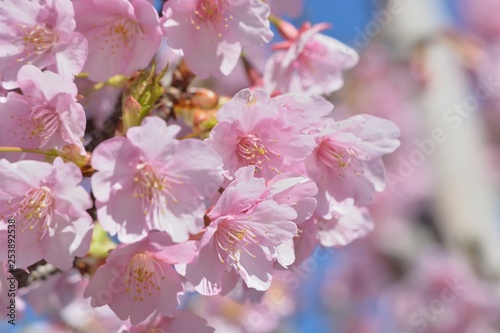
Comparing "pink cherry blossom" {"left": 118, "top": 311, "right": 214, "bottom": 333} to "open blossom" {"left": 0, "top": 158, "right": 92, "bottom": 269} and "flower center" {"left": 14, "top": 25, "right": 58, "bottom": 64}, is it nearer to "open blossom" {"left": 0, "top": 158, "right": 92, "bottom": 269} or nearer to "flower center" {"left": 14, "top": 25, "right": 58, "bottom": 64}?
"open blossom" {"left": 0, "top": 158, "right": 92, "bottom": 269}

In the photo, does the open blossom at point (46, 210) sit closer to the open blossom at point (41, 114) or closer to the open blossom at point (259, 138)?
the open blossom at point (41, 114)

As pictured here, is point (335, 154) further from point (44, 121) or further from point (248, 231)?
point (44, 121)

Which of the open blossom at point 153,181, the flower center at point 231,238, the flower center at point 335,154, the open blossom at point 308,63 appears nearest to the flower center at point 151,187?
the open blossom at point 153,181

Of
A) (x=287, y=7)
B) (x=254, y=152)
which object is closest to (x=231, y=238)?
(x=254, y=152)

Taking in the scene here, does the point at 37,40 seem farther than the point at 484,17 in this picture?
No

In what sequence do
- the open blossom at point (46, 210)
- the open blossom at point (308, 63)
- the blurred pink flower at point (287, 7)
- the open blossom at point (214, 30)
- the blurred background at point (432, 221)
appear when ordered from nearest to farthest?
1. the open blossom at point (46, 210)
2. the open blossom at point (214, 30)
3. the open blossom at point (308, 63)
4. the blurred pink flower at point (287, 7)
5. the blurred background at point (432, 221)

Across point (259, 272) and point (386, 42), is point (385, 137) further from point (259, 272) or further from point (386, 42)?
point (386, 42)
